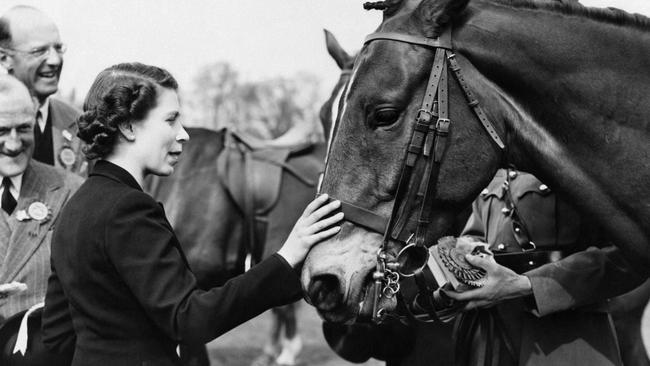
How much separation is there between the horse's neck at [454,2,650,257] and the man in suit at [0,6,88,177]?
2625 millimetres

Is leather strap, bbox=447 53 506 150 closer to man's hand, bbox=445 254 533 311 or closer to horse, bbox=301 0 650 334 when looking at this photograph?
horse, bbox=301 0 650 334

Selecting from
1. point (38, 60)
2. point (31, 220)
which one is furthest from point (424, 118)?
point (38, 60)

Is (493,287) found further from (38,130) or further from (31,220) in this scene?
(38,130)

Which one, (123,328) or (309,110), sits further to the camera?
(309,110)

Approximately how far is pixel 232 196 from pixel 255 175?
0.92ft

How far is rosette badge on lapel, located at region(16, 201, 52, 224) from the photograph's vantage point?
134 inches

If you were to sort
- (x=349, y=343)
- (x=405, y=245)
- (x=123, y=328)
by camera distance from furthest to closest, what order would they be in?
(x=349, y=343)
(x=405, y=245)
(x=123, y=328)

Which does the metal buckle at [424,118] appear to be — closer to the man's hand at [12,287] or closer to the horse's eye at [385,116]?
the horse's eye at [385,116]

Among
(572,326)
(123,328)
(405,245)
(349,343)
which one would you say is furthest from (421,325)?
(123,328)

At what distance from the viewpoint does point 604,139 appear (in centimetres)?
247

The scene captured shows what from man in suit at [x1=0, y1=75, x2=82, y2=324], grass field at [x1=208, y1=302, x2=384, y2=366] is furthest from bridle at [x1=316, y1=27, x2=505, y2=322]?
grass field at [x1=208, y1=302, x2=384, y2=366]

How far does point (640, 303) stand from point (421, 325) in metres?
1.22

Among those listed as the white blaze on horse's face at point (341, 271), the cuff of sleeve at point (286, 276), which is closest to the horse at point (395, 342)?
the white blaze on horse's face at point (341, 271)

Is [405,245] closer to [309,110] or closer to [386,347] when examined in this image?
[386,347]
